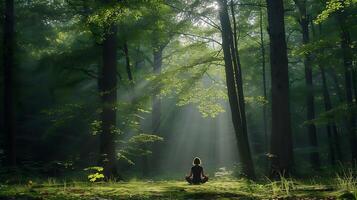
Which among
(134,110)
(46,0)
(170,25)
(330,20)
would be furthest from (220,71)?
(46,0)

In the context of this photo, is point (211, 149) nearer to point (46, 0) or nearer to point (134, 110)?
point (46, 0)

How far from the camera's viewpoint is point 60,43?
3100cm

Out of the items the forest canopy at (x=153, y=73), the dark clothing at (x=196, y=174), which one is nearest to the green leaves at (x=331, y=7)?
the forest canopy at (x=153, y=73)

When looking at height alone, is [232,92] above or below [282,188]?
above

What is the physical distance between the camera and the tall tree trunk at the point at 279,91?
39.2ft

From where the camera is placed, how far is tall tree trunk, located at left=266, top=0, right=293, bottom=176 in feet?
39.2

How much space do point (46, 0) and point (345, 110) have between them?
17.4m

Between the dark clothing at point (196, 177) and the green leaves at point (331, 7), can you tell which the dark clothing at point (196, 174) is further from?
the green leaves at point (331, 7)

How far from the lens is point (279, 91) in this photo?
1203 cm

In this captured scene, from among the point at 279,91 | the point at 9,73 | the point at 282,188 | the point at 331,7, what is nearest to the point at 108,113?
the point at 9,73

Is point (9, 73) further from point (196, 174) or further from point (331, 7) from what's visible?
point (331, 7)

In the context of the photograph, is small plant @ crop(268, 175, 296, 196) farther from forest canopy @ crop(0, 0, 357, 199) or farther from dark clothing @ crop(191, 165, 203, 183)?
dark clothing @ crop(191, 165, 203, 183)

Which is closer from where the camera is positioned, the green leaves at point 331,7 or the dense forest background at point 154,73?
the green leaves at point 331,7

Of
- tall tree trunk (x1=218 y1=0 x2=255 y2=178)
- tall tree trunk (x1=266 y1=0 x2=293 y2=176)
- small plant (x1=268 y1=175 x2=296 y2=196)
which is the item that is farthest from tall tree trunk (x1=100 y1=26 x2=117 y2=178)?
small plant (x1=268 y1=175 x2=296 y2=196)
